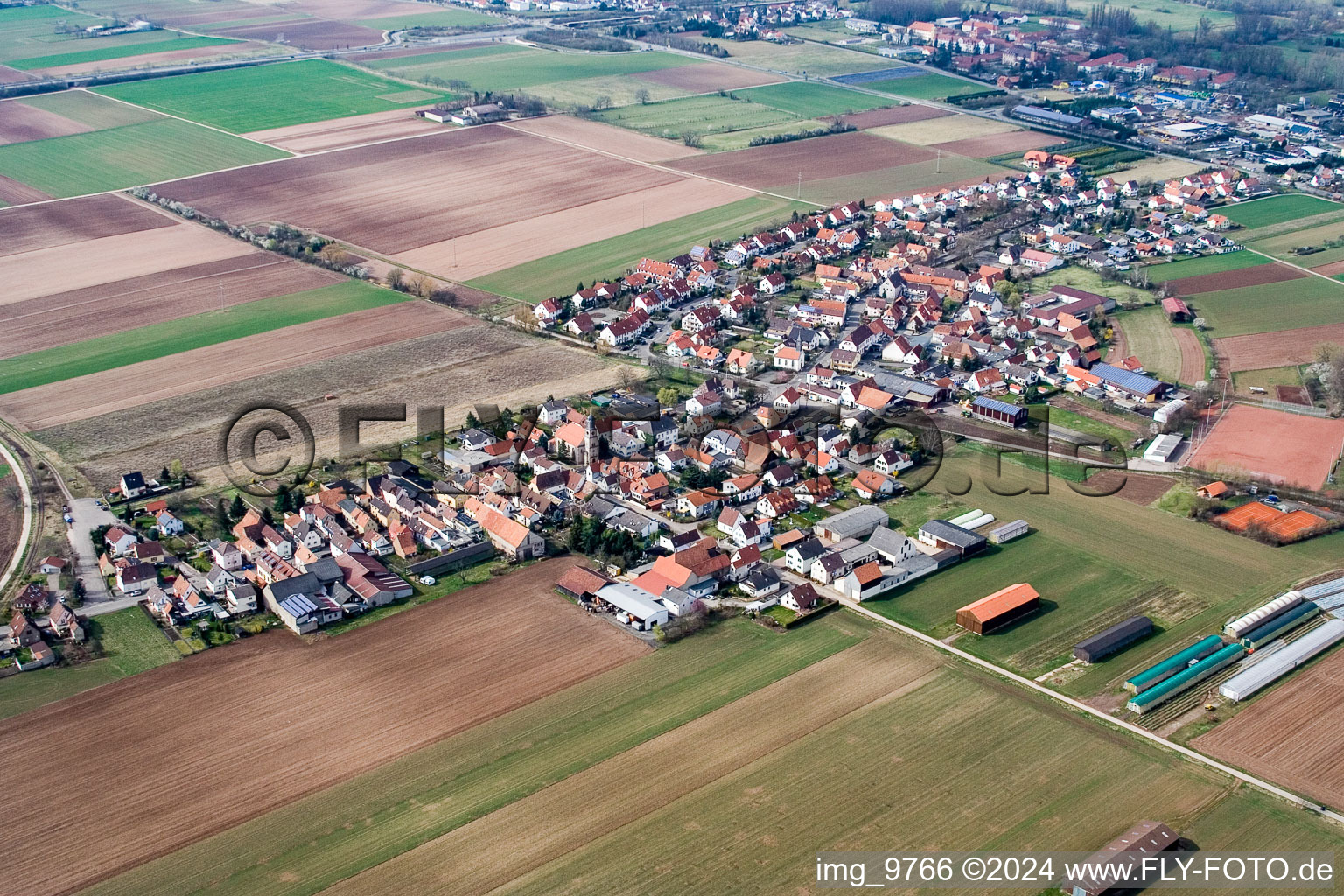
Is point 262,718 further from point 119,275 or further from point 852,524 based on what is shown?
point 119,275

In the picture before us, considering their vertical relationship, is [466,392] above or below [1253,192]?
below

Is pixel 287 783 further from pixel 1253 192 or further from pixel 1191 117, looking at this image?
pixel 1191 117

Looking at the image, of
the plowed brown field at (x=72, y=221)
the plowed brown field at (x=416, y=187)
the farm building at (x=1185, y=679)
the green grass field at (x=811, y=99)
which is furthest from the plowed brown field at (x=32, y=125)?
the farm building at (x=1185, y=679)

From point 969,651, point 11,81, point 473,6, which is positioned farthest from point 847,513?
point 473,6

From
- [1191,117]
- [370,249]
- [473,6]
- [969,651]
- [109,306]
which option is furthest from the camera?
[473,6]

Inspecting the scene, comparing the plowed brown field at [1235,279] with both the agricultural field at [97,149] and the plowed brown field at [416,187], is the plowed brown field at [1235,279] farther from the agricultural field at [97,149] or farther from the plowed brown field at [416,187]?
the agricultural field at [97,149]
